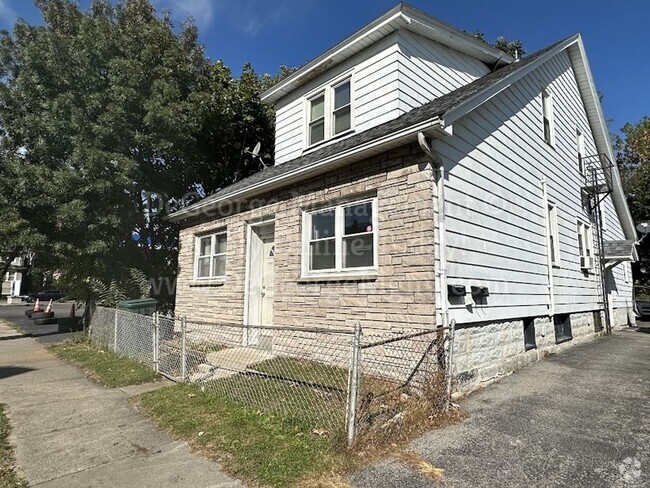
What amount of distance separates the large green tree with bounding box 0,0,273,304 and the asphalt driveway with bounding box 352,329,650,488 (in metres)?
10.5

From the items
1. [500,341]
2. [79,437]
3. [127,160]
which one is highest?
[127,160]

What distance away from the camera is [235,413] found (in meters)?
4.66

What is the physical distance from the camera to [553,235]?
932 centimetres

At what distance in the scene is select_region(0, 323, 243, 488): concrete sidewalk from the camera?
3.34m

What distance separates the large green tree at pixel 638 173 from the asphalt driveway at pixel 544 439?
87.5 ft

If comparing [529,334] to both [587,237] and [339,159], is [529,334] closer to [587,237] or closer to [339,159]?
[339,159]

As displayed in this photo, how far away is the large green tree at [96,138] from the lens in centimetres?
1114

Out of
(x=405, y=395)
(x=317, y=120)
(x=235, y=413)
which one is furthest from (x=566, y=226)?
(x=235, y=413)

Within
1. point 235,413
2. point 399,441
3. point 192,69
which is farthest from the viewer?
point 192,69

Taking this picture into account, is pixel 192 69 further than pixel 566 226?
Yes

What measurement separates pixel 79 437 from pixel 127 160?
907 centimetres

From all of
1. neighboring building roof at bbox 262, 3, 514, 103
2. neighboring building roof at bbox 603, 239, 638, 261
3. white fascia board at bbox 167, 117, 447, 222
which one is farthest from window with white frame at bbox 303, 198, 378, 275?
neighboring building roof at bbox 603, 239, 638, 261

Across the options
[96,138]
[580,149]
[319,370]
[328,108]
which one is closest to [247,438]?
[319,370]

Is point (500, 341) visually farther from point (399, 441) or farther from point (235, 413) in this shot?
point (235, 413)
